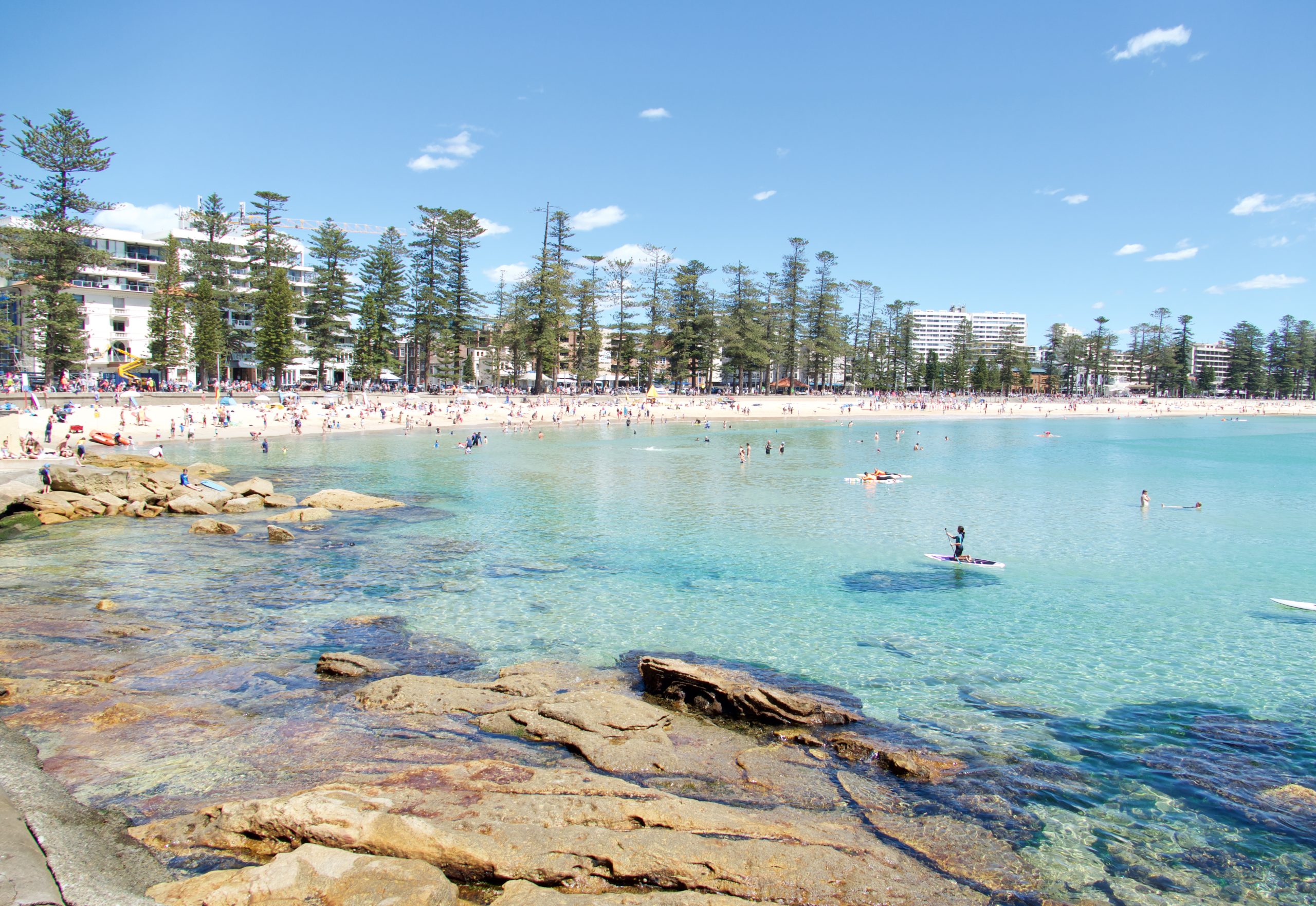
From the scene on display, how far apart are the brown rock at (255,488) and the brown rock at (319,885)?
21.7 meters

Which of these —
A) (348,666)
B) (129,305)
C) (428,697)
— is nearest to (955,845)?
(428,697)

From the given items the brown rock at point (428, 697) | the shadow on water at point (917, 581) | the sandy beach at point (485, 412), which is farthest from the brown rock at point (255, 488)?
the shadow on water at point (917, 581)

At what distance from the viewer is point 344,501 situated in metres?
23.9

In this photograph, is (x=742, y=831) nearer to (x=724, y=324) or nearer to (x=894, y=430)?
(x=894, y=430)

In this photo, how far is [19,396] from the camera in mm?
39406

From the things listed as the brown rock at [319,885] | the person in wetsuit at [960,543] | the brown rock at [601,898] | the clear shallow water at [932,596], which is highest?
the person in wetsuit at [960,543]

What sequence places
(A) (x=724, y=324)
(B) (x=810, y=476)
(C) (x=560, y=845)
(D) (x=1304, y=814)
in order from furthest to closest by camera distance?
(A) (x=724, y=324), (B) (x=810, y=476), (D) (x=1304, y=814), (C) (x=560, y=845)

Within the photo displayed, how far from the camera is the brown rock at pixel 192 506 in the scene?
73.3 ft

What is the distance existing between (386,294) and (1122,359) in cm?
16348

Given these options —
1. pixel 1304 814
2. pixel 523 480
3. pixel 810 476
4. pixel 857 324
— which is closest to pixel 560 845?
pixel 1304 814

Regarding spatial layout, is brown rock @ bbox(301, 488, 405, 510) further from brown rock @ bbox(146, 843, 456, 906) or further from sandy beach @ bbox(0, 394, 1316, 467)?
brown rock @ bbox(146, 843, 456, 906)

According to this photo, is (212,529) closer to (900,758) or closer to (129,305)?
(900,758)

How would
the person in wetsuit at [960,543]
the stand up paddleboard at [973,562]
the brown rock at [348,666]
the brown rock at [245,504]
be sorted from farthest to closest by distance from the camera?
the brown rock at [245,504]
the person in wetsuit at [960,543]
the stand up paddleboard at [973,562]
the brown rock at [348,666]

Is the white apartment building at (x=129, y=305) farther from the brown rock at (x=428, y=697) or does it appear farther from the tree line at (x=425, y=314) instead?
the brown rock at (x=428, y=697)
